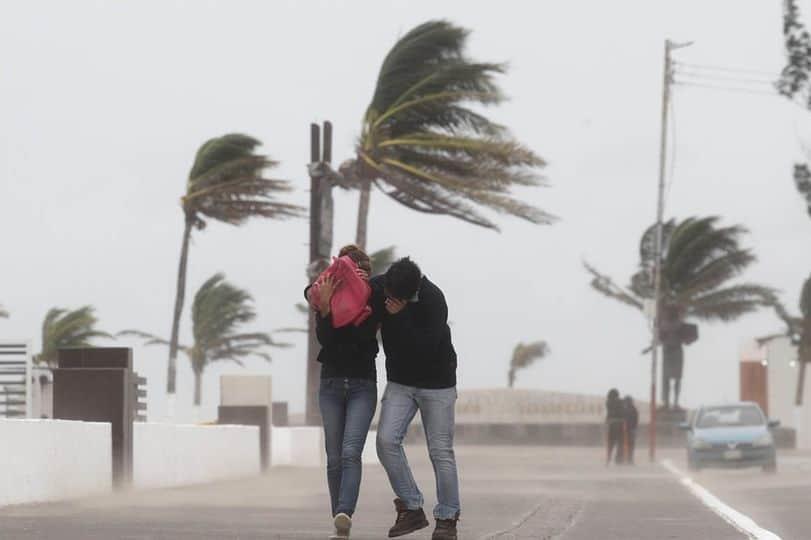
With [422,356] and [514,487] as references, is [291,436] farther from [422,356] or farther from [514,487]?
[422,356]

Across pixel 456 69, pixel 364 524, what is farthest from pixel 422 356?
pixel 456 69

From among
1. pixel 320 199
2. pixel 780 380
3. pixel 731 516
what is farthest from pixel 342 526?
pixel 780 380

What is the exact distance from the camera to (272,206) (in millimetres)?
53406

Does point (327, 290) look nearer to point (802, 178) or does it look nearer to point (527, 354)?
point (802, 178)

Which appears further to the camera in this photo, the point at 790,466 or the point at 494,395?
the point at 494,395

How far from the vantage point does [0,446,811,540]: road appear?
13.3 m

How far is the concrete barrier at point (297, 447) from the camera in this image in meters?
34.4

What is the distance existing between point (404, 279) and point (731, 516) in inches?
246

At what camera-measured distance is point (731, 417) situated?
121 feet

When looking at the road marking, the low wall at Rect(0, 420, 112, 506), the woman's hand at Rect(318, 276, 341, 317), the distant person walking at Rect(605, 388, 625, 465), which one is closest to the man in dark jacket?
the woman's hand at Rect(318, 276, 341, 317)

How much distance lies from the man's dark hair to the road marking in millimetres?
3315

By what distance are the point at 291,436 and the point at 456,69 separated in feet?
41.3

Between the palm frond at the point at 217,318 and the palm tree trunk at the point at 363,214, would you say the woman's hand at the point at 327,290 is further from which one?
the palm frond at the point at 217,318

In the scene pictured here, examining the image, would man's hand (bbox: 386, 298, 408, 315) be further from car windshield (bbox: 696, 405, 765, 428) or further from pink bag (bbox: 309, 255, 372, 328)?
car windshield (bbox: 696, 405, 765, 428)
